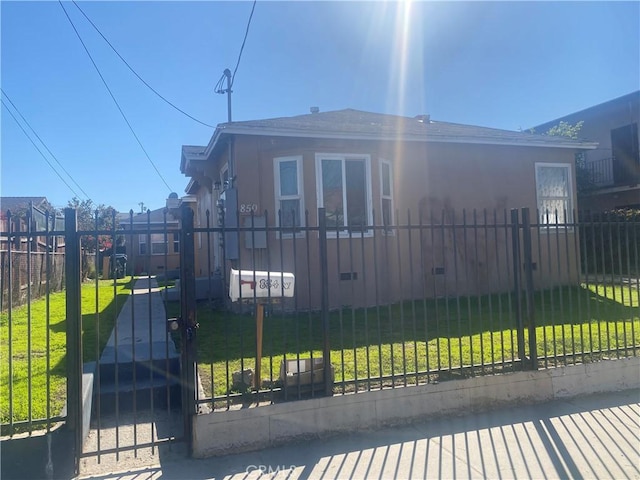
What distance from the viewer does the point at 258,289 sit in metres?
4.18

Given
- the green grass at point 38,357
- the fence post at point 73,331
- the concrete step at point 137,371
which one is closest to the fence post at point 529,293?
the concrete step at point 137,371

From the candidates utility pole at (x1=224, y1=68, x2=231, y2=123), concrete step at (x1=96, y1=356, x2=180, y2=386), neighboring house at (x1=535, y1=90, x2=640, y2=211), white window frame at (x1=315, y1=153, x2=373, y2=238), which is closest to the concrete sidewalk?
concrete step at (x1=96, y1=356, x2=180, y2=386)

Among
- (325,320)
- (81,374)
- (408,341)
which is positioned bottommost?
(408,341)

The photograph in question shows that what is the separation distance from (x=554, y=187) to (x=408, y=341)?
812 centimetres

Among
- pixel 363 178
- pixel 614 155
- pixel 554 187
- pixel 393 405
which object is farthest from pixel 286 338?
pixel 614 155

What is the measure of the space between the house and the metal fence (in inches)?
5.4

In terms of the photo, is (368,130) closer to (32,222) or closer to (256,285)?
(256,285)

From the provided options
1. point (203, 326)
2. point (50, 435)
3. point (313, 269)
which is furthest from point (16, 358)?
point (313, 269)

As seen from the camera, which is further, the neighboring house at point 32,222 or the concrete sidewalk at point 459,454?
the neighboring house at point 32,222

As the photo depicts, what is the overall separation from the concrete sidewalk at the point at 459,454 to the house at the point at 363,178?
368cm

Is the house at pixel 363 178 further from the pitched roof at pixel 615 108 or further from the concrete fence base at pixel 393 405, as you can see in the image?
the pitched roof at pixel 615 108

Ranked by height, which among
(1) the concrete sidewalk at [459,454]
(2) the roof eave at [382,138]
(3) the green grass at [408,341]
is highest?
(2) the roof eave at [382,138]

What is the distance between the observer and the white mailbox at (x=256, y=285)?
4.11 meters

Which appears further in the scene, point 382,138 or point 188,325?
point 382,138
